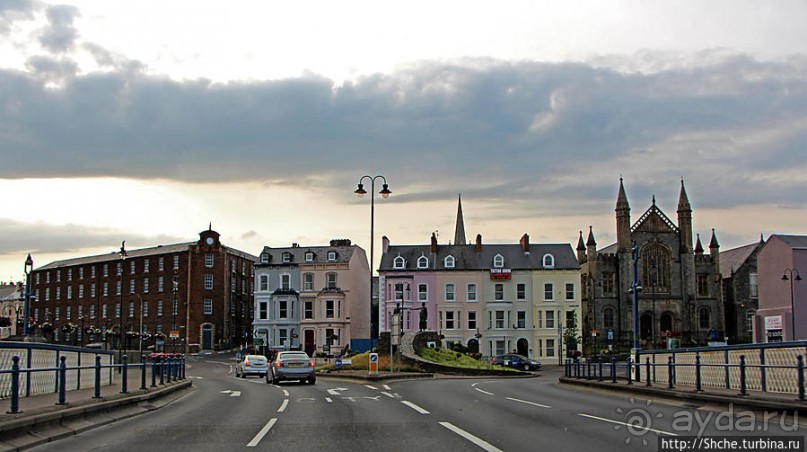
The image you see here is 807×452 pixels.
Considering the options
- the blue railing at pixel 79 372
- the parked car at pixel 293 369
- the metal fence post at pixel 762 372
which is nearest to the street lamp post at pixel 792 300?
the parked car at pixel 293 369

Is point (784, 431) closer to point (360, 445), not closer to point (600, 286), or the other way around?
point (360, 445)

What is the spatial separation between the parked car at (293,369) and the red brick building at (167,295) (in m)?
50.3

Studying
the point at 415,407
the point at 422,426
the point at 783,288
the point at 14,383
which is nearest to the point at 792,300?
the point at 783,288

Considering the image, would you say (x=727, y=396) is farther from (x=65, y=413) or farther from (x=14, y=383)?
(x=14, y=383)

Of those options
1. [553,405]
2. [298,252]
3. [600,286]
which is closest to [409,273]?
[298,252]

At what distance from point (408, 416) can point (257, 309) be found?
73199 mm

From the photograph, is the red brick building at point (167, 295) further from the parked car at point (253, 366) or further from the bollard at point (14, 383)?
the bollard at point (14, 383)

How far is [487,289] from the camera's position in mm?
83938

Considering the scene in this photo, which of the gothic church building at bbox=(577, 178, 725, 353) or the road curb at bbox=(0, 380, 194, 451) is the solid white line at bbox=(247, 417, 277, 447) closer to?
the road curb at bbox=(0, 380, 194, 451)

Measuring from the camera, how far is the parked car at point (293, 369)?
34031 millimetres

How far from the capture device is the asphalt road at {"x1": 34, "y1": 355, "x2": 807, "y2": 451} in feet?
41.7

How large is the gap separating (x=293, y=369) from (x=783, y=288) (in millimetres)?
47040

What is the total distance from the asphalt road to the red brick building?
215 ft

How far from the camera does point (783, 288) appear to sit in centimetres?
6444
